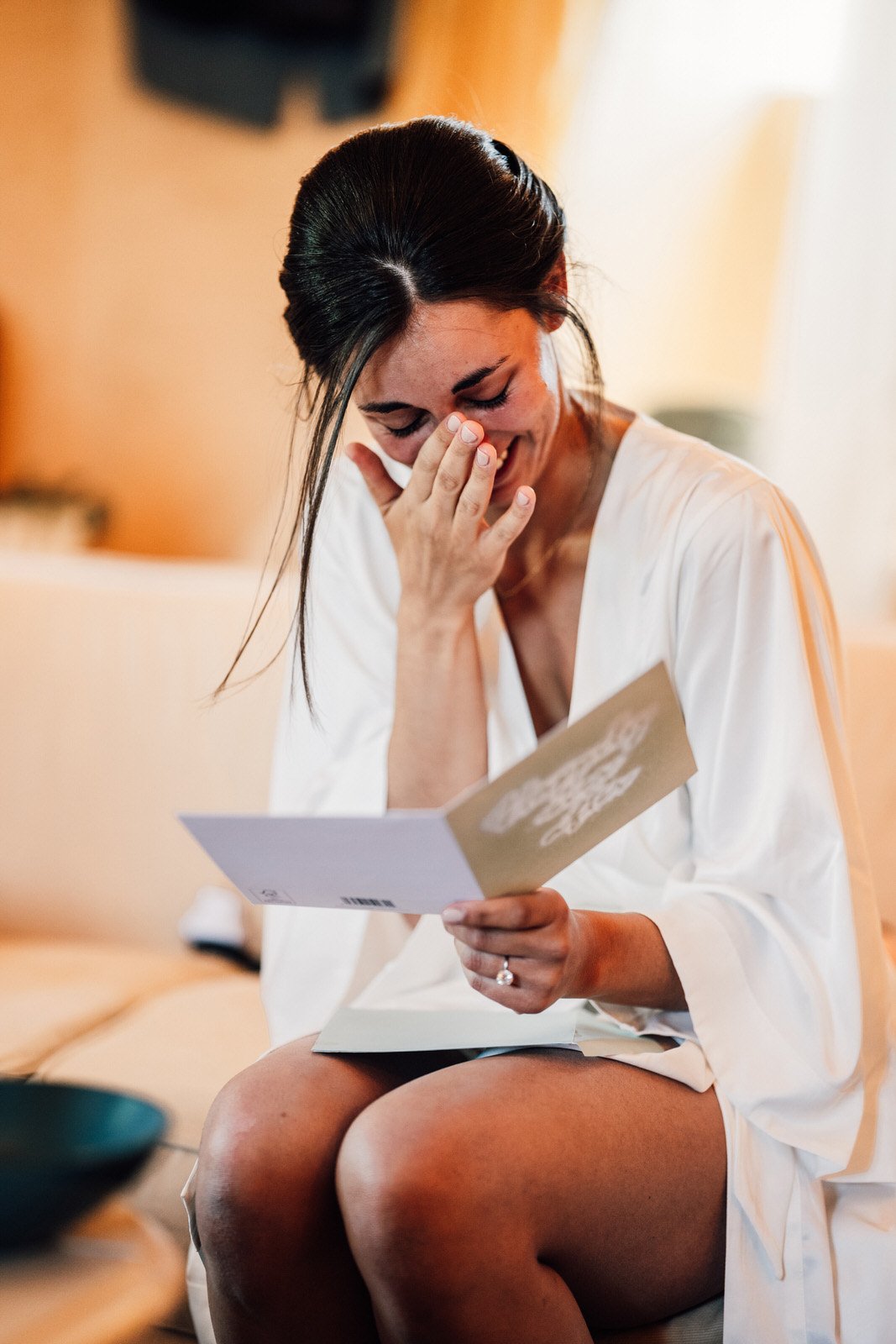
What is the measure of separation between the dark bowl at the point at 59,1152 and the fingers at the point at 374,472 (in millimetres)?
594

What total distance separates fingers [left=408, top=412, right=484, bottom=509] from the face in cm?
2

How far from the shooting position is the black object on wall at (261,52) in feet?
7.95

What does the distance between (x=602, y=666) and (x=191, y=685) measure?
812 mm

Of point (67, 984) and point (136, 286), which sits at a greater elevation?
point (136, 286)

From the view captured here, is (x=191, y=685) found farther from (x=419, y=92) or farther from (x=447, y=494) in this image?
(x=419, y=92)

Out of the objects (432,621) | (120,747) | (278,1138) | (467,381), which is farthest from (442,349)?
(120,747)

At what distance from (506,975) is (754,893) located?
25cm

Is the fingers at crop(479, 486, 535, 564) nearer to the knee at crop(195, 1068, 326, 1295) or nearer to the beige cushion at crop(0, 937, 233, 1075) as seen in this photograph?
the knee at crop(195, 1068, 326, 1295)

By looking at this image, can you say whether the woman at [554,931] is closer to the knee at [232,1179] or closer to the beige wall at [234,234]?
the knee at [232,1179]

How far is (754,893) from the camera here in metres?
0.98

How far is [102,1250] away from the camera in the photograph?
2.59 ft

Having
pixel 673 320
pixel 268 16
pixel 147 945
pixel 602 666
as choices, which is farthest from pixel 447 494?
pixel 268 16

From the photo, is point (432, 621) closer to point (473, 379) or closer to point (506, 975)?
point (473, 379)

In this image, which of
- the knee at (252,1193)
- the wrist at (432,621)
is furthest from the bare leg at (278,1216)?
the wrist at (432,621)
